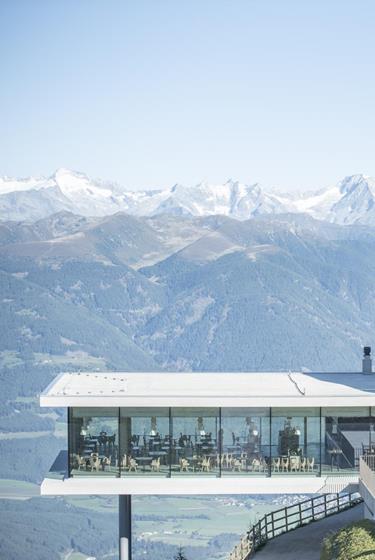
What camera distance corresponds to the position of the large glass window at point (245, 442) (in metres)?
27.7

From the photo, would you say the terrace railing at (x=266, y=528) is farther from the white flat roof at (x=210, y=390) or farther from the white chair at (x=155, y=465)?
the white chair at (x=155, y=465)

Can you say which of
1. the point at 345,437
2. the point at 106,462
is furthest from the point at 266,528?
the point at 106,462

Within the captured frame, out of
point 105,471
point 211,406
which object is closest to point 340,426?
point 211,406

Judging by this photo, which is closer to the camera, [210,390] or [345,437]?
[345,437]

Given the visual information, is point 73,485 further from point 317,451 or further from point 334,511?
point 334,511

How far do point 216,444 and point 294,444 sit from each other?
1726 mm

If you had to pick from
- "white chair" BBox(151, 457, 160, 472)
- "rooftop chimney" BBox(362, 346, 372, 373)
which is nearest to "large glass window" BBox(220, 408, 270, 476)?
"white chair" BBox(151, 457, 160, 472)

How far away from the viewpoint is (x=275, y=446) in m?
27.9

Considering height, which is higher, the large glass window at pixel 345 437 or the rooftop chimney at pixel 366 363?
the rooftop chimney at pixel 366 363

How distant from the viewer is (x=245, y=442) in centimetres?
2784

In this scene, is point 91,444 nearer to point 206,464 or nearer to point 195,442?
point 195,442

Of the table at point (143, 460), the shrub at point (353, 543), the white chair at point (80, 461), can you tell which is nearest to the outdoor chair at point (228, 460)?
the table at point (143, 460)

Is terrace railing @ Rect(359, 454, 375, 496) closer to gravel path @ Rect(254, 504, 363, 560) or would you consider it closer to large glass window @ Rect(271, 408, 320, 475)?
large glass window @ Rect(271, 408, 320, 475)

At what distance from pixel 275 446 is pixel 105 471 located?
3.75 m
